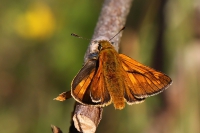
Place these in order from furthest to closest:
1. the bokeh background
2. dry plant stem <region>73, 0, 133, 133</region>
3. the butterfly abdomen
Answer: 1. the bokeh background
2. the butterfly abdomen
3. dry plant stem <region>73, 0, 133, 133</region>

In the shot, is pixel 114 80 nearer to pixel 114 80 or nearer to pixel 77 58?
pixel 114 80

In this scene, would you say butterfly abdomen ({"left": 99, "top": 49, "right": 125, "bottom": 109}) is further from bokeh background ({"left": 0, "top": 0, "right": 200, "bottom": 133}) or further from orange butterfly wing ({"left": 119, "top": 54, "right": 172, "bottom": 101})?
bokeh background ({"left": 0, "top": 0, "right": 200, "bottom": 133})

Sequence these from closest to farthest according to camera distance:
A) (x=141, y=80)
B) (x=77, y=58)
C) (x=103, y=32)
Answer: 1. (x=103, y=32)
2. (x=141, y=80)
3. (x=77, y=58)

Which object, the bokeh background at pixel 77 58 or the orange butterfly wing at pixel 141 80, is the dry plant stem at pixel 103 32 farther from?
the bokeh background at pixel 77 58

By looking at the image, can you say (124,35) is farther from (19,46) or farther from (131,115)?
(19,46)

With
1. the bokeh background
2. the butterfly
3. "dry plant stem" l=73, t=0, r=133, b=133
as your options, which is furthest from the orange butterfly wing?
the bokeh background

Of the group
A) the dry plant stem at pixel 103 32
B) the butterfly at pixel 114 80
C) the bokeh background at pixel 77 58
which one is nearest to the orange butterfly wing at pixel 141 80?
the butterfly at pixel 114 80

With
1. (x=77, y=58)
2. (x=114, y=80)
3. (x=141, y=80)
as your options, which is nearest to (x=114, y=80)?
(x=114, y=80)
